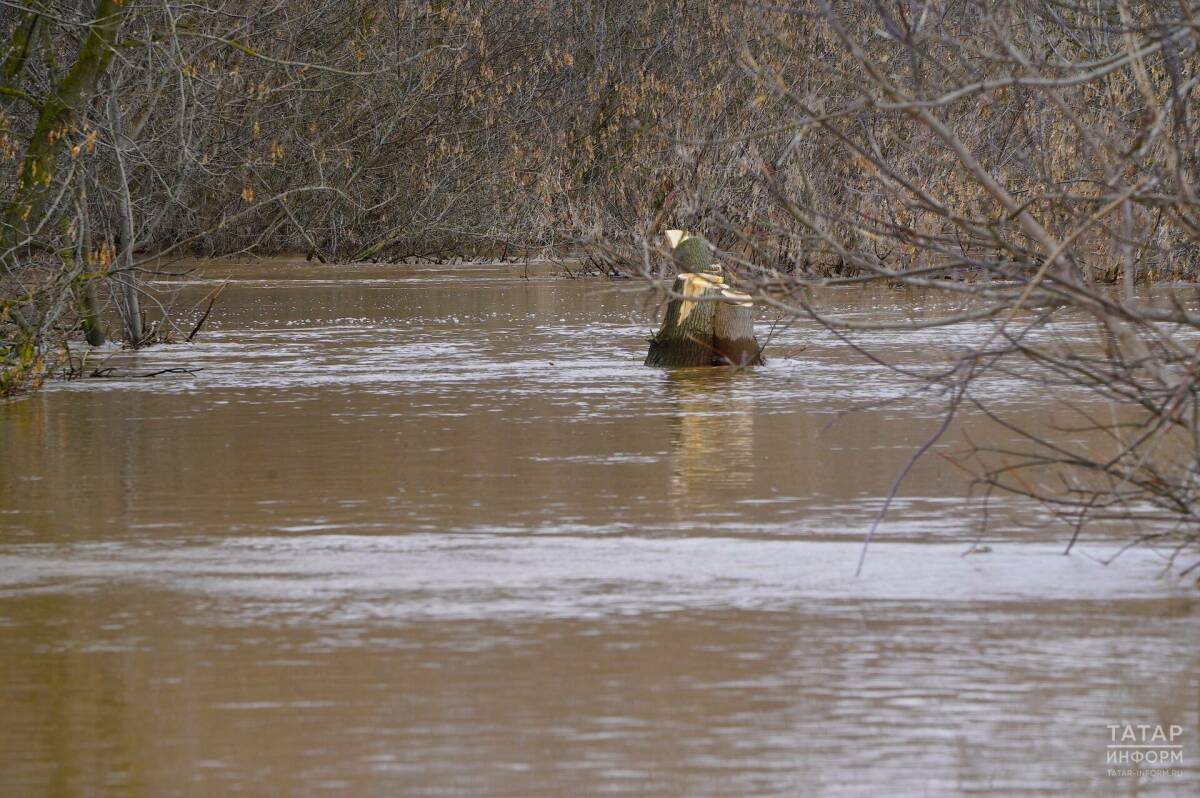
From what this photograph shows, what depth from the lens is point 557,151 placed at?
3706 centimetres

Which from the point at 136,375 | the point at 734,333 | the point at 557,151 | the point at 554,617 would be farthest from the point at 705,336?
the point at 557,151

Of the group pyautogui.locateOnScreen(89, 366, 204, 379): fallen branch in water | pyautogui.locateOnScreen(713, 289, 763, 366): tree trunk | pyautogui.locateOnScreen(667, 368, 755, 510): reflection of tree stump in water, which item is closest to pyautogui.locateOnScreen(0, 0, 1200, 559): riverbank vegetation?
pyautogui.locateOnScreen(89, 366, 204, 379): fallen branch in water

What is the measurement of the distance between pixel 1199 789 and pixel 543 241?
3194cm

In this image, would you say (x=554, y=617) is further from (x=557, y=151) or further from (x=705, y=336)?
(x=557, y=151)

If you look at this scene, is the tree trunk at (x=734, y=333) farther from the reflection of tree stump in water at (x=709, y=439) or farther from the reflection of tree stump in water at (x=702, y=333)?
the reflection of tree stump in water at (x=709, y=439)

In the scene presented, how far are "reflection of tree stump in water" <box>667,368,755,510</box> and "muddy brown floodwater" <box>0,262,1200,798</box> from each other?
→ 0.05 m

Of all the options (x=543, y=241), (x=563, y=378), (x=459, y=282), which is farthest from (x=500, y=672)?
Result: (x=543, y=241)

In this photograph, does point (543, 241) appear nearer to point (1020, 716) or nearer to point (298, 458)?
point (298, 458)

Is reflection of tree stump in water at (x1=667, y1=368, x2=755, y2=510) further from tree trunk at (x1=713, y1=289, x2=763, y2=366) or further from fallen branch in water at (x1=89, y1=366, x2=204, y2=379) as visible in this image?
fallen branch in water at (x1=89, y1=366, x2=204, y2=379)

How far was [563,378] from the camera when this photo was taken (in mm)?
16609

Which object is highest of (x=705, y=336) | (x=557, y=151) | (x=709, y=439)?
(x=557, y=151)

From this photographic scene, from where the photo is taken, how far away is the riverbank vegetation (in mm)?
7582

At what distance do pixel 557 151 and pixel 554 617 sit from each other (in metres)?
30.2

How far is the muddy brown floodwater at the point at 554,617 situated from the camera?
A: 557 centimetres
